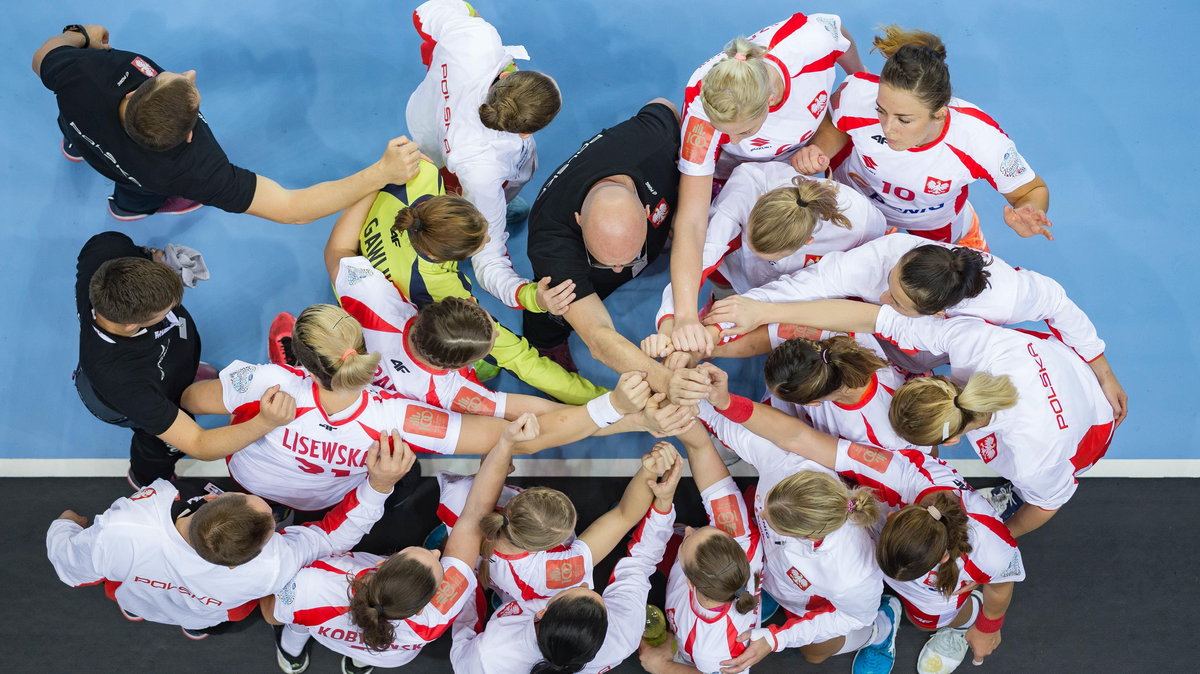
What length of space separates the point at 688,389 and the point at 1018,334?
4.83ft

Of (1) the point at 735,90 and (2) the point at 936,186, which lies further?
(2) the point at 936,186

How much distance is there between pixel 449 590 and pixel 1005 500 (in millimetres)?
2943

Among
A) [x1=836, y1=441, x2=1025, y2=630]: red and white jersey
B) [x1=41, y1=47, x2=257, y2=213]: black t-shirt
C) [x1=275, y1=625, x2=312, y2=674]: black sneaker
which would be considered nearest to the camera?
[x1=41, y1=47, x2=257, y2=213]: black t-shirt

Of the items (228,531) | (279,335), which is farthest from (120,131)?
(228,531)

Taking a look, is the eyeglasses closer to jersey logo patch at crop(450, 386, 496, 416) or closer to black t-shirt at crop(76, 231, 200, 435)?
jersey logo patch at crop(450, 386, 496, 416)

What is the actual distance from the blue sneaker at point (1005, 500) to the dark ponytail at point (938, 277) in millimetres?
1409

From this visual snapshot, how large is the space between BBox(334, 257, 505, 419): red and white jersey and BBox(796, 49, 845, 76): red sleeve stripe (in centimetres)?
212

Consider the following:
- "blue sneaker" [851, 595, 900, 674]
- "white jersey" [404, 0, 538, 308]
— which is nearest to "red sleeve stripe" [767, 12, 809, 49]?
"white jersey" [404, 0, 538, 308]

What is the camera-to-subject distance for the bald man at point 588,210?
3.55m

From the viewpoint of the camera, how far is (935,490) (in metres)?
3.66

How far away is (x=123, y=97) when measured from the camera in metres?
3.42

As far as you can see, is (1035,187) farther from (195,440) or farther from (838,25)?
(195,440)

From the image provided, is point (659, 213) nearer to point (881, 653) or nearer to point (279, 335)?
point (279, 335)

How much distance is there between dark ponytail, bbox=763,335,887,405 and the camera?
3365 mm
